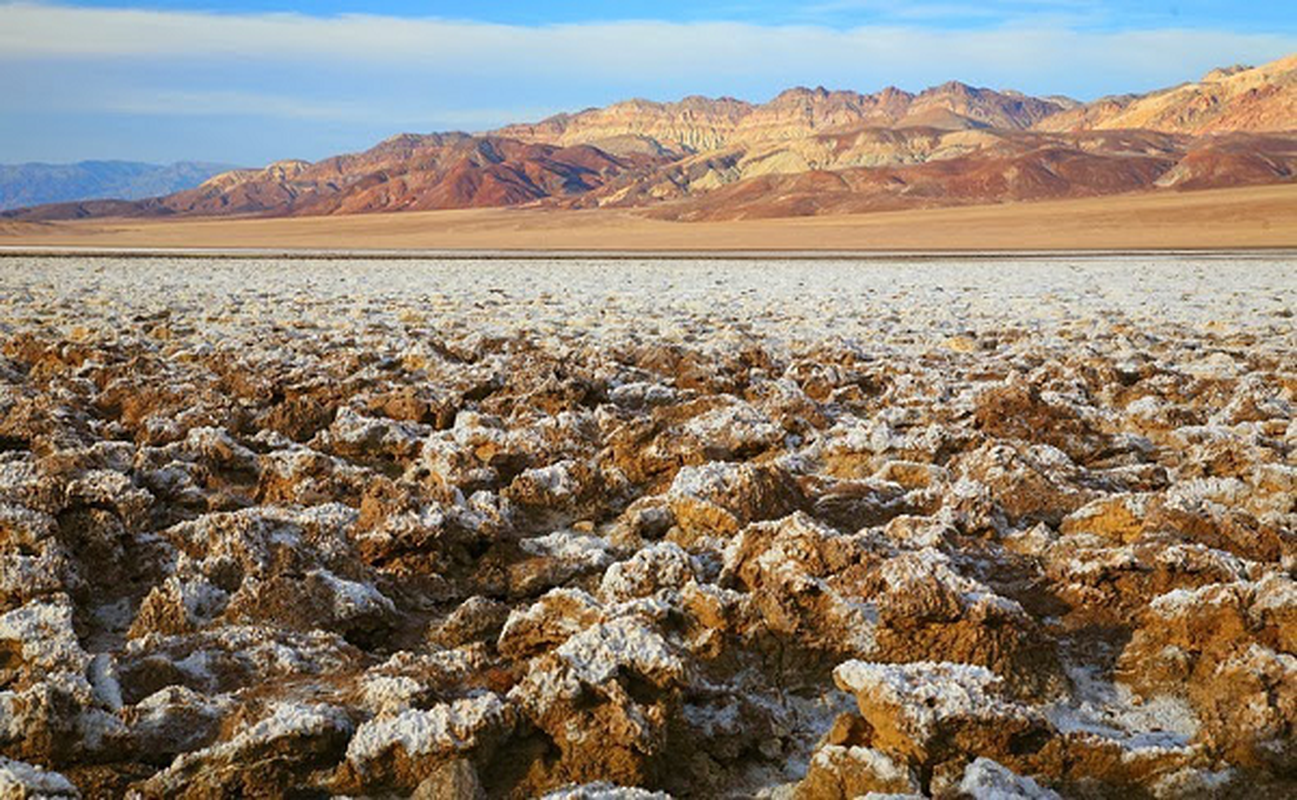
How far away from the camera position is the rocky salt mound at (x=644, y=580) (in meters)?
2.79

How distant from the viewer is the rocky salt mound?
279 cm

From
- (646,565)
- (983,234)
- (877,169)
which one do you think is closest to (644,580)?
(646,565)

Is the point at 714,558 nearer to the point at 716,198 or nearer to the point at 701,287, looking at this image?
the point at 701,287

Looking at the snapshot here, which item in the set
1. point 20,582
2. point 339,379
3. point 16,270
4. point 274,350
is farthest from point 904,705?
point 16,270

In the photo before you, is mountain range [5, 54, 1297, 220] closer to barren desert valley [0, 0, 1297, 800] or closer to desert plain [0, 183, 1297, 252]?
desert plain [0, 183, 1297, 252]

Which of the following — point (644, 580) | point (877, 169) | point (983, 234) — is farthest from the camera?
point (877, 169)

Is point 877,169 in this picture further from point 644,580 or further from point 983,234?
point 644,580

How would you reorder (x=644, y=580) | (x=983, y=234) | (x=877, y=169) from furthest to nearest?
1. (x=877, y=169)
2. (x=983, y=234)
3. (x=644, y=580)

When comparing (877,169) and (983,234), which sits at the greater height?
(877,169)

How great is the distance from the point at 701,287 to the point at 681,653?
15.1m

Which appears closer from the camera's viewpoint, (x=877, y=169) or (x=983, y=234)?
(x=983, y=234)

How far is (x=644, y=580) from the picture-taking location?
387cm

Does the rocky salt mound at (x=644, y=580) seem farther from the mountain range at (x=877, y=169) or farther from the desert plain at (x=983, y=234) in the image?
the mountain range at (x=877, y=169)

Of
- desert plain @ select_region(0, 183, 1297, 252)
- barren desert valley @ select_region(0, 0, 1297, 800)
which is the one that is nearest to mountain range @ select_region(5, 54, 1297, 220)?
desert plain @ select_region(0, 183, 1297, 252)
